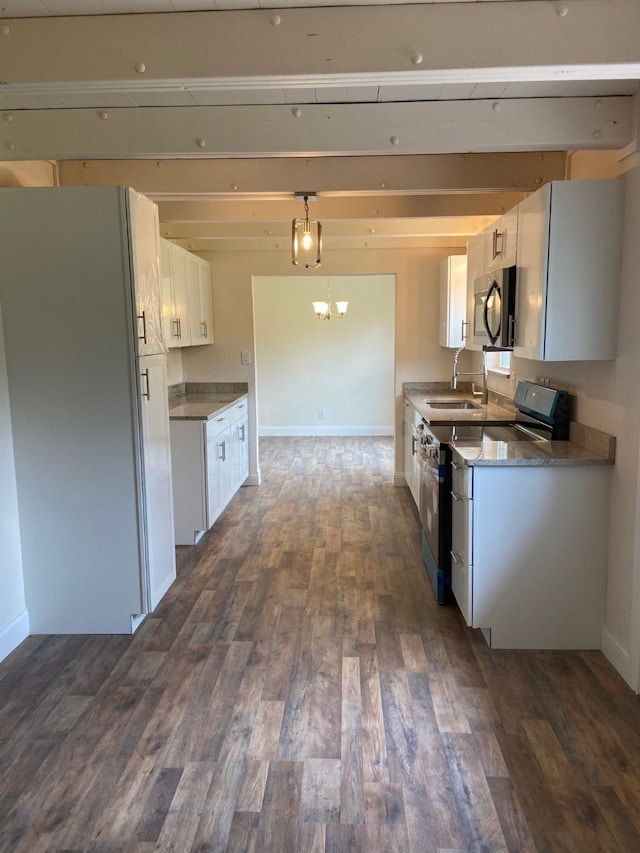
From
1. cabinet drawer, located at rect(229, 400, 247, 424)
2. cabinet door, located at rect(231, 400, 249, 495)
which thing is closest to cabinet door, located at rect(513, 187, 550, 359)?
cabinet drawer, located at rect(229, 400, 247, 424)

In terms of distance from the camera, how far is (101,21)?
1.94 meters

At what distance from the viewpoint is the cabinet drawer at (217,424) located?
4.34 metres

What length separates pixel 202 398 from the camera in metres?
5.56

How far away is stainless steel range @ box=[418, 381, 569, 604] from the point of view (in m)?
3.12

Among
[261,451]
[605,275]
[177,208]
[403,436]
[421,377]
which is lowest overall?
[261,451]

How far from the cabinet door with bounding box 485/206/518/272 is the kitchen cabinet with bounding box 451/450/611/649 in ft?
3.83

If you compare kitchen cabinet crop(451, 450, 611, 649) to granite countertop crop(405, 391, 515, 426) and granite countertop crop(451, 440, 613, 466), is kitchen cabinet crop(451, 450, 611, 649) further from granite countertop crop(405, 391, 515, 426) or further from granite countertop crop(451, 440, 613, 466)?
granite countertop crop(405, 391, 515, 426)

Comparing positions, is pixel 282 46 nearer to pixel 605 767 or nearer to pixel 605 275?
pixel 605 275

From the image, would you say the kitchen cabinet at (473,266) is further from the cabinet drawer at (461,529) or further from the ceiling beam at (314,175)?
the cabinet drawer at (461,529)

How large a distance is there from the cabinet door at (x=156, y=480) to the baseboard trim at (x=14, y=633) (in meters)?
0.60

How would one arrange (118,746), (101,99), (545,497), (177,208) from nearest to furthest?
(118,746) < (101,99) < (545,497) < (177,208)

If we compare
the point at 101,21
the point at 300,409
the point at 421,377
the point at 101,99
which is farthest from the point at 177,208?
the point at 300,409

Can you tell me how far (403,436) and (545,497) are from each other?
9.82 feet

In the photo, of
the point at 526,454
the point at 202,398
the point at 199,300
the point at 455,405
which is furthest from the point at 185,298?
the point at 526,454
